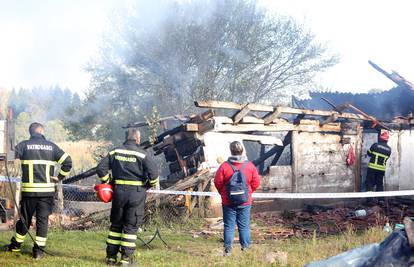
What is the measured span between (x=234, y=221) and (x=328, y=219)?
4.64 meters

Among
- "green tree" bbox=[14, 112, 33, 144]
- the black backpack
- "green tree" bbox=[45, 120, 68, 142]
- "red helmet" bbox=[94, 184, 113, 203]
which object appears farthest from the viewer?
"green tree" bbox=[45, 120, 68, 142]

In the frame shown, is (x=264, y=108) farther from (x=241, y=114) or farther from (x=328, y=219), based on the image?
(x=328, y=219)

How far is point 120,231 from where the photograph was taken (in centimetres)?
627

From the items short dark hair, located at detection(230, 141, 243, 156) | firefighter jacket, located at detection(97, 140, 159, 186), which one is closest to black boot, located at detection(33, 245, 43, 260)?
firefighter jacket, located at detection(97, 140, 159, 186)

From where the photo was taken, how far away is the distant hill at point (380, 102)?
16.4 meters

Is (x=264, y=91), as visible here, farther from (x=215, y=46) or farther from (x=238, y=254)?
(x=238, y=254)

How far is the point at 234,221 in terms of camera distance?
22.8ft

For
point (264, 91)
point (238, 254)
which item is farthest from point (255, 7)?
point (238, 254)

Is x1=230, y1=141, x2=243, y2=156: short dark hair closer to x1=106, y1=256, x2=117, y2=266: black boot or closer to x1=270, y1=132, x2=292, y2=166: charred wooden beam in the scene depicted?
x1=106, y1=256, x2=117, y2=266: black boot

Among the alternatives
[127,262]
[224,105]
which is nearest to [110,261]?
[127,262]

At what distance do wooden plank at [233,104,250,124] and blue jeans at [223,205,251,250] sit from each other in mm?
4518

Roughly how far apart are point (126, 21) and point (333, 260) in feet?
56.4

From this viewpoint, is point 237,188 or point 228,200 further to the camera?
point 228,200

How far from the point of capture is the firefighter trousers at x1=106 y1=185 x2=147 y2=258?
6.18 m
